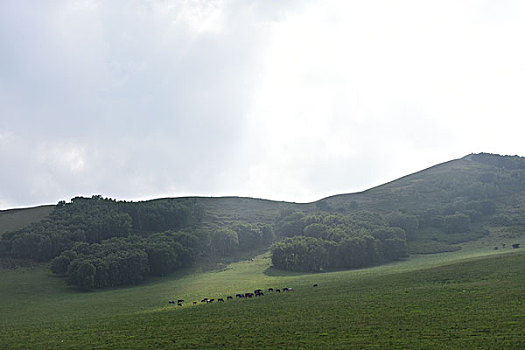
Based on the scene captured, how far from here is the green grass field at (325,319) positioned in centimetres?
3409

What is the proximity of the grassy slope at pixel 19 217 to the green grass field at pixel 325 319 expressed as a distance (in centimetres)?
9673

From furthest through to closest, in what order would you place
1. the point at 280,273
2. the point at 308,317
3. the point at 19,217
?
1. the point at 19,217
2. the point at 280,273
3. the point at 308,317

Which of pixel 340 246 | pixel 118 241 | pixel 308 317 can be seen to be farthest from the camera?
pixel 340 246

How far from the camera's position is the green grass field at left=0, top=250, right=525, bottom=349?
34094 millimetres

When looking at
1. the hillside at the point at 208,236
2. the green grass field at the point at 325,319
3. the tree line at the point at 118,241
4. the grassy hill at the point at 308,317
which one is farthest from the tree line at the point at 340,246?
the green grass field at the point at 325,319

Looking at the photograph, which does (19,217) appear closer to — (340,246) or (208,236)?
(208,236)

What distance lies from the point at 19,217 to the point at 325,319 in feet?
613

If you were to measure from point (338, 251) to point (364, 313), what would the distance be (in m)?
103

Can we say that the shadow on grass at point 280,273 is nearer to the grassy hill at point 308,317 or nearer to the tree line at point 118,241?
the tree line at point 118,241

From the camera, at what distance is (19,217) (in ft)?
608

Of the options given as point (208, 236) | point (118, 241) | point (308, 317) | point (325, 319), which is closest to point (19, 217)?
point (118, 241)

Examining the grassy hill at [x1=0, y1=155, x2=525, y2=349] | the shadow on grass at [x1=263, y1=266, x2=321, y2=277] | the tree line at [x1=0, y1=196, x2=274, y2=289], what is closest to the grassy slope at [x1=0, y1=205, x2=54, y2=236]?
the tree line at [x1=0, y1=196, x2=274, y2=289]

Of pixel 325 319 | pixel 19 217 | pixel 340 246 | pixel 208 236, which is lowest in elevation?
pixel 325 319

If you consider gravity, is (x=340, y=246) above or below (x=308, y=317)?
above
